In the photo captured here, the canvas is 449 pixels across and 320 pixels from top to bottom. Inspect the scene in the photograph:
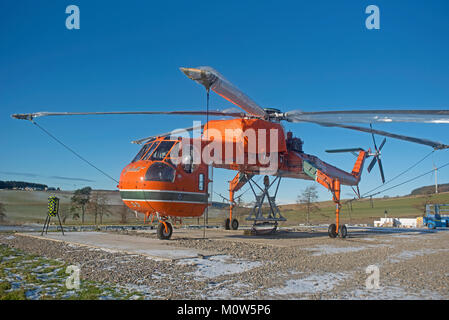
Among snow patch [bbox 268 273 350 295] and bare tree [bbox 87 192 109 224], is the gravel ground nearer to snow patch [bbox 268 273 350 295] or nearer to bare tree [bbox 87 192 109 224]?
snow patch [bbox 268 273 350 295]

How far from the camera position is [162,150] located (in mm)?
12336

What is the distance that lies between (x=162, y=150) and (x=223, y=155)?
9.55 ft

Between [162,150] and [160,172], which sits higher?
[162,150]

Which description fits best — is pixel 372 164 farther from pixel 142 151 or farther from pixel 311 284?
pixel 311 284

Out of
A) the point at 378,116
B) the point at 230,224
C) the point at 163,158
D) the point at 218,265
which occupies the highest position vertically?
the point at 378,116

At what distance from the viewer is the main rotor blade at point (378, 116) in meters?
9.27

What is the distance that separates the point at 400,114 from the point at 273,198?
27.9 feet

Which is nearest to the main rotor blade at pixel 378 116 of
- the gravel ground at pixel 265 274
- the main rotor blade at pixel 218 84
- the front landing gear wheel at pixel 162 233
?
the main rotor blade at pixel 218 84

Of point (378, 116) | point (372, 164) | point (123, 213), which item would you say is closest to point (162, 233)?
point (378, 116)

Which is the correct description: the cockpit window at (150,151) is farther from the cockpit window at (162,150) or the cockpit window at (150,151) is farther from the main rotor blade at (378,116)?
the main rotor blade at (378,116)

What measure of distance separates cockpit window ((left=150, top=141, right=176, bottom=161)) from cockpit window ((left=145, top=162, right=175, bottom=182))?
346 millimetres

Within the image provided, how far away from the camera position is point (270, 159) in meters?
15.9
